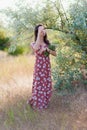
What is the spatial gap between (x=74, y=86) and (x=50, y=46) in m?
1.71

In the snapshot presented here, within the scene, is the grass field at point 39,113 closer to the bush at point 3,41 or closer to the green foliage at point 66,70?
the green foliage at point 66,70

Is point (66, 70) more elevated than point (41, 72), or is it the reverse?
point (41, 72)

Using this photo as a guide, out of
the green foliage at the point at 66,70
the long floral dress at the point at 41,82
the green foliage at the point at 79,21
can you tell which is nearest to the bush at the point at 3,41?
the green foliage at the point at 66,70

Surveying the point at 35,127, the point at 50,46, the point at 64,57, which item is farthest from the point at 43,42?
the point at 35,127

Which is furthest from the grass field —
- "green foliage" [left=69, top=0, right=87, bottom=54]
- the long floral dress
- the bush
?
the bush

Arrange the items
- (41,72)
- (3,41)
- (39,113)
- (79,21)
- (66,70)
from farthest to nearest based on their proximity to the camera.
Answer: (3,41), (66,70), (79,21), (41,72), (39,113)

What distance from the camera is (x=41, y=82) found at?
376 inches

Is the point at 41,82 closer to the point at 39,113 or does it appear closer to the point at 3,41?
the point at 39,113

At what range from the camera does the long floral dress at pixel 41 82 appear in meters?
9.47

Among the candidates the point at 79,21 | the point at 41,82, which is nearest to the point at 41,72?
the point at 41,82

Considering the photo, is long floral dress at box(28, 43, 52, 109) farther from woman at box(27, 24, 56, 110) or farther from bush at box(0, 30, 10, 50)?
bush at box(0, 30, 10, 50)

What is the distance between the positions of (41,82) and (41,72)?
0.22 meters

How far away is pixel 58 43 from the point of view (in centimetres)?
1102

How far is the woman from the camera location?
9.41 meters
